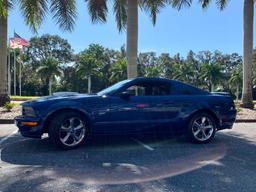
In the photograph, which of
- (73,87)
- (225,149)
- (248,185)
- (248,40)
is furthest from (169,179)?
(73,87)

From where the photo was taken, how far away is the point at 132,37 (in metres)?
13.6

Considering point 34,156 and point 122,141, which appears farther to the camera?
point 122,141

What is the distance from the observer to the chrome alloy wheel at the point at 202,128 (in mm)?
7473

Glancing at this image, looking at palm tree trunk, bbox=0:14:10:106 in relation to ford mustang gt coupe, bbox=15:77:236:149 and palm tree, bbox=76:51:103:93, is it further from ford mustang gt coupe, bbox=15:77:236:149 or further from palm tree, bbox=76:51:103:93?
Answer: palm tree, bbox=76:51:103:93

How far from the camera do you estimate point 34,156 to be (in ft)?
20.0

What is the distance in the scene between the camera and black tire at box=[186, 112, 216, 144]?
7414 mm

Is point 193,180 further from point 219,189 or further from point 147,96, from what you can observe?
point 147,96

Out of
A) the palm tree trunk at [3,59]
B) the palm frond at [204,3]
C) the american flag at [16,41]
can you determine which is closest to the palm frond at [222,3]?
the palm frond at [204,3]

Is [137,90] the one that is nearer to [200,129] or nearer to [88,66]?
[200,129]

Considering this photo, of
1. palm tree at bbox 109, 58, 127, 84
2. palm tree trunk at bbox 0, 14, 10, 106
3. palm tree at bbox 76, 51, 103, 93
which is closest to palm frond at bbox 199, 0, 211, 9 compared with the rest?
palm tree trunk at bbox 0, 14, 10, 106

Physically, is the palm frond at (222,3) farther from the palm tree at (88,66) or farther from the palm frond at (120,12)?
the palm tree at (88,66)

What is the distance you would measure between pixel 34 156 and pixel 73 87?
65.7 meters

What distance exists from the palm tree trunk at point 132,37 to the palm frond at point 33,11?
10.9 feet

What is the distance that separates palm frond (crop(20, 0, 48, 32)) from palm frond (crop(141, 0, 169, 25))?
171 inches
